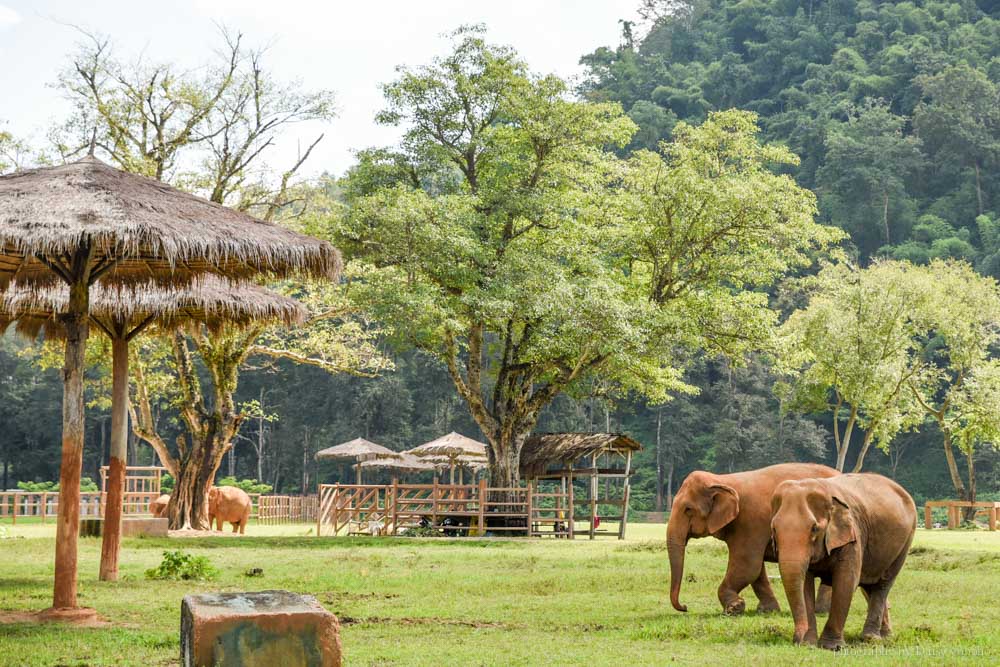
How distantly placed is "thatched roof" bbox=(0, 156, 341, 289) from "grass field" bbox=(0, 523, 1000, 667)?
10.4ft

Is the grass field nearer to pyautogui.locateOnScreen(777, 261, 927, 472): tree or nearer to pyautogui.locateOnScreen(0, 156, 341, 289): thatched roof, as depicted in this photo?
pyautogui.locateOnScreen(0, 156, 341, 289): thatched roof

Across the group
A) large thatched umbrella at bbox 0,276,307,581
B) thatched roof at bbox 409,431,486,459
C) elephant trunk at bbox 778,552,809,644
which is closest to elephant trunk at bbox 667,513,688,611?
elephant trunk at bbox 778,552,809,644

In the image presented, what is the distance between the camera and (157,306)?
1324 cm

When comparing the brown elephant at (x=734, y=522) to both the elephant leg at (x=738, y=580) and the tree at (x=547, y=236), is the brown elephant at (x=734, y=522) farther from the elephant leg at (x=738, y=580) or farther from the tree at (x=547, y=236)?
the tree at (x=547, y=236)

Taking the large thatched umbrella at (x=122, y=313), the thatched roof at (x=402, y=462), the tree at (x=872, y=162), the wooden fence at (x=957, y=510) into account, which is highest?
the tree at (x=872, y=162)

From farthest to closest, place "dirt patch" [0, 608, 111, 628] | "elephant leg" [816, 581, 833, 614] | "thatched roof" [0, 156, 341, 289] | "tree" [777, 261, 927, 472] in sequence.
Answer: "tree" [777, 261, 927, 472] → "elephant leg" [816, 581, 833, 614] → "dirt patch" [0, 608, 111, 628] → "thatched roof" [0, 156, 341, 289]

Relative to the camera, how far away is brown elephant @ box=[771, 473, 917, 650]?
8000 millimetres

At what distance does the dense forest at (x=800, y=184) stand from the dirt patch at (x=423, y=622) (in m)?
30.4

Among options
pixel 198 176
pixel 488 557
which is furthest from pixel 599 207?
pixel 488 557

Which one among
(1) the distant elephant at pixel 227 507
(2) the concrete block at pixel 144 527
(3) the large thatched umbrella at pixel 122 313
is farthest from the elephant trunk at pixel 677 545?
(1) the distant elephant at pixel 227 507

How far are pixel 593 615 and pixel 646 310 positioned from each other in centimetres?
1462

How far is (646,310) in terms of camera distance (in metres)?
24.4

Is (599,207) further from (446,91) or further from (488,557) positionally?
(488,557)

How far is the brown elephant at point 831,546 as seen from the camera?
26.2 feet
